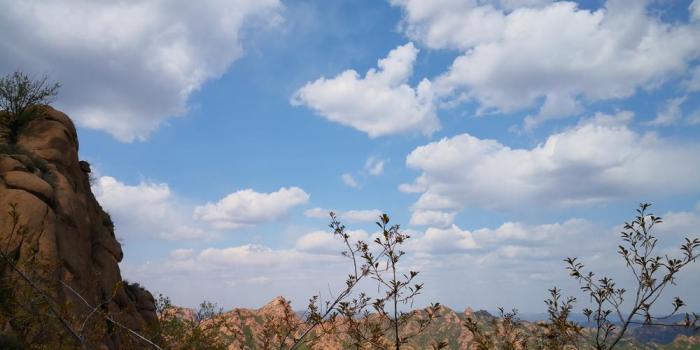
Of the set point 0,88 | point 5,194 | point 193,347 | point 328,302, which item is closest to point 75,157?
point 0,88

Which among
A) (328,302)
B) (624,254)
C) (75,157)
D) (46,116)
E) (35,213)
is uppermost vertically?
(46,116)

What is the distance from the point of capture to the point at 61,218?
26406mm

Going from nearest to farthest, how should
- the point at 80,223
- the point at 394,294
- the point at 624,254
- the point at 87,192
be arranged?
the point at 394,294 → the point at 624,254 → the point at 80,223 → the point at 87,192

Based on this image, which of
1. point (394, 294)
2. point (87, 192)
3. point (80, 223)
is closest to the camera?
point (394, 294)

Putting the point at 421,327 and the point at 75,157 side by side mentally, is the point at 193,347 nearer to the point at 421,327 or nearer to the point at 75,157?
the point at 421,327

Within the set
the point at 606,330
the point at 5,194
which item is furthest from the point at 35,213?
the point at 606,330

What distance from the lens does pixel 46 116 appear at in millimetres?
32375

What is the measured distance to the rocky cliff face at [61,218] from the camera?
22594 millimetres

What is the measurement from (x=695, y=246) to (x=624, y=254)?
1.22 metres

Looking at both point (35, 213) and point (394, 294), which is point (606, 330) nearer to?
point (394, 294)

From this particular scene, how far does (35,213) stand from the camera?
77.6 feet

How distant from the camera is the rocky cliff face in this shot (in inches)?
890

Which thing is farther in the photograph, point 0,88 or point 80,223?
point 0,88

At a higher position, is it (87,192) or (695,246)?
(87,192)
